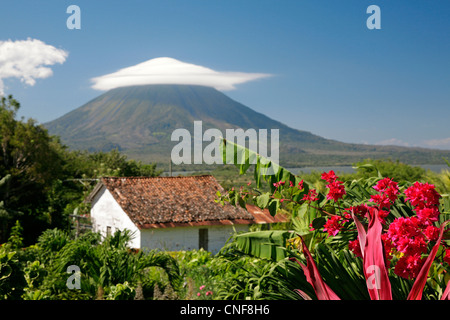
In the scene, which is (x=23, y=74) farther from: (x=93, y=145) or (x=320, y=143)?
(x=320, y=143)

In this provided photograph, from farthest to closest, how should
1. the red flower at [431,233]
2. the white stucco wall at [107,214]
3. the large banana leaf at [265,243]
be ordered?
the white stucco wall at [107,214] < the large banana leaf at [265,243] < the red flower at [431,233]

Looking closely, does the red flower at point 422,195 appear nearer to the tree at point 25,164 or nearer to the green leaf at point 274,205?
the green leaf at point 274,205

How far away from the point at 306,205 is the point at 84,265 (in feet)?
17.2

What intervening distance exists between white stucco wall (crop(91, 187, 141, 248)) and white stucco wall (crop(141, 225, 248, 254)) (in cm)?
108

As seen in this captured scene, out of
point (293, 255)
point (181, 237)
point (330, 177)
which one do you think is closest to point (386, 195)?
point (330, 177)

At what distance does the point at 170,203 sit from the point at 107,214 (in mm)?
4154

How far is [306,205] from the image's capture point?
3.88 meters

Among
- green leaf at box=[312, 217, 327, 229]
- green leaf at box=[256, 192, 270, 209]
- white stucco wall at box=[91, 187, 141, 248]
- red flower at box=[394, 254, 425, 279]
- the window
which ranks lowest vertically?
the window

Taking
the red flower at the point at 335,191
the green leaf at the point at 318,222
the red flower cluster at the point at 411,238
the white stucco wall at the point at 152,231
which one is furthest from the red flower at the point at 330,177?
the white stucco wall at the point at 152,231

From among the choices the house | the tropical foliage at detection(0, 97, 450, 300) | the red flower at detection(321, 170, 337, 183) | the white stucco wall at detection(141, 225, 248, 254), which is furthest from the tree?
the red flower at detection(321, 170, 337, 183)

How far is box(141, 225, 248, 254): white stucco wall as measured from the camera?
2577cm

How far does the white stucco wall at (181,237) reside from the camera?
84.5ft

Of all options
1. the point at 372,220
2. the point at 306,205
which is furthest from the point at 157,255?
the point at 372,220

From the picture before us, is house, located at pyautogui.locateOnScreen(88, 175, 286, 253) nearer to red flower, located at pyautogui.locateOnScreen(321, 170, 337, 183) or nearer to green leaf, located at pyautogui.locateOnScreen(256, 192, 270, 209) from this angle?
green leaf, located at pyautogui.locateOnScreen(256, 192, 270, 209)
